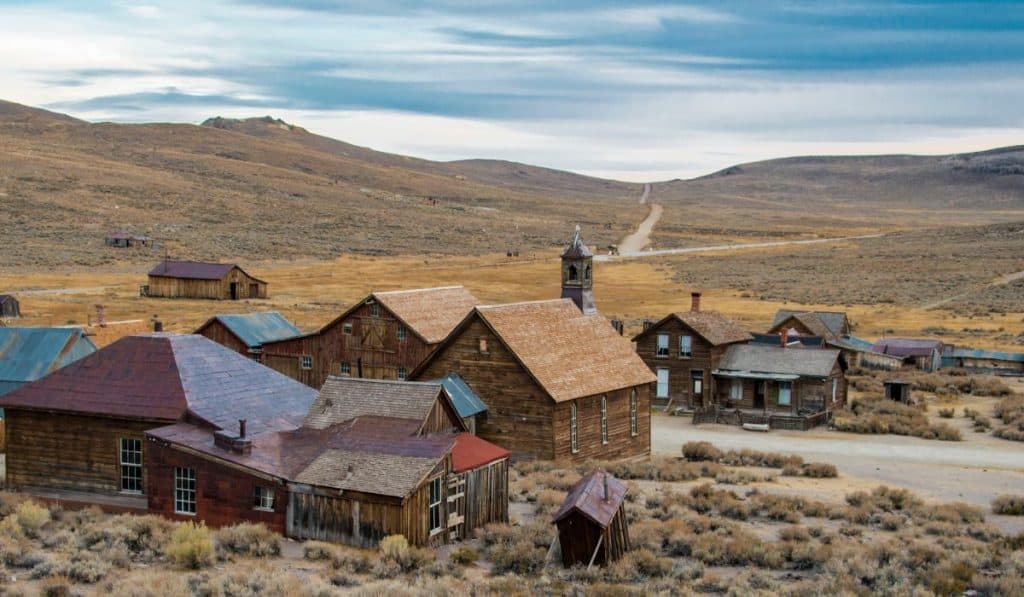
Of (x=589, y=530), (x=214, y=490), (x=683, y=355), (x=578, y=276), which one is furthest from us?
(x=683, y=355)

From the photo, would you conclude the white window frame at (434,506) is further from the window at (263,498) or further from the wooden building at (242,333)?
the wooden building at (242,333)

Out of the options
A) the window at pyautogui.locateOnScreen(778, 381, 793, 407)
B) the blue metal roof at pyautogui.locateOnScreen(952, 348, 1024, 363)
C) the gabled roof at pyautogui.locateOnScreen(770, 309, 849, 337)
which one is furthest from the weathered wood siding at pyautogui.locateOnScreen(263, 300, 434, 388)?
the blue metal roof at pyautogui.locateOnScreen(952, 348, 1024, 363)

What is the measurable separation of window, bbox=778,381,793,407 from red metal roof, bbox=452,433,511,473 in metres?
19.9

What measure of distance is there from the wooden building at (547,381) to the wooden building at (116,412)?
21.1 ft

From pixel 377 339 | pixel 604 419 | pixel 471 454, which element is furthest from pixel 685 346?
pixel 471 454

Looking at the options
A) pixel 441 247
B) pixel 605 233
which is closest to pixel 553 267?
pixel 441 247

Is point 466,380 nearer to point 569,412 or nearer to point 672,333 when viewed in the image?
point 569,412

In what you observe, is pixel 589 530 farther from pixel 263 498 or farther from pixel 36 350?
pixel 36 350

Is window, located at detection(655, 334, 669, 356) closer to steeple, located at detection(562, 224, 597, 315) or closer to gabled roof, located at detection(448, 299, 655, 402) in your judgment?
steeple, located at detection(562, 224, 597, 315)

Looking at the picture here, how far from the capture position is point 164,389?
24.2 meters

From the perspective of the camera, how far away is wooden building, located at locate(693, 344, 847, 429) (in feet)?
132

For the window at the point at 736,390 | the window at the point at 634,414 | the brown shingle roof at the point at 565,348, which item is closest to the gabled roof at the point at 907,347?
the window at the point at 736,390

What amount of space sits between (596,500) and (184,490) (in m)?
8.45

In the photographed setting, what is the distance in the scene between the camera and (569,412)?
30.2 meters
